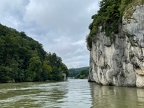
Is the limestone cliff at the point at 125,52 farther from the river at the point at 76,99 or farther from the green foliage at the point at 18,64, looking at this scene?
the green foliage at the point at 18,64

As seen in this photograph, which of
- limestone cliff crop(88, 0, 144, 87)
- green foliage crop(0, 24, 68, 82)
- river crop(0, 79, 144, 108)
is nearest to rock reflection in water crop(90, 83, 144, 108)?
river crop(0, 79, 144, 108)

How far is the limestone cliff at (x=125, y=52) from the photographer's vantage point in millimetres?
31653

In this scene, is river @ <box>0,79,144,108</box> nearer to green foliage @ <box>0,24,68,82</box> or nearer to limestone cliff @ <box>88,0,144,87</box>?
limestone cliff @ <box>88,0,144,87</box>

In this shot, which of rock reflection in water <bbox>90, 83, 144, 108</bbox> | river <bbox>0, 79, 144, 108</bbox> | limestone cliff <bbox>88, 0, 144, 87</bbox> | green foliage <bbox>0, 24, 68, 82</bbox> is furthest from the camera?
green foliage <bbox>0, 24, 68, 82</bbox>

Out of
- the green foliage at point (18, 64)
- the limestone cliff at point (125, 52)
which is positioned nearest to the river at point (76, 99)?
the limestone cliff at point (125, 52)

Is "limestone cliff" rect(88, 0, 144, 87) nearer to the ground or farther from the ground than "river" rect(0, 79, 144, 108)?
farther from the ground

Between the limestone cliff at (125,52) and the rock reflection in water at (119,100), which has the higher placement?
the limestone cliff at (125,52)

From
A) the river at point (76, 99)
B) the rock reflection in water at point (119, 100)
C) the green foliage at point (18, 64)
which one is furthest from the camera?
the green foliage at point (18, 64)

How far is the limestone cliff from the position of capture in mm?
31653

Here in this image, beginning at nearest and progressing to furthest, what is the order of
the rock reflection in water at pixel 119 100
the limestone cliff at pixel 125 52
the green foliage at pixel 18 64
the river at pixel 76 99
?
1. the rock reflection in water at pixel 119 100
2. the river at pixel 76 99
3. the limestone cliff at pixel 125 52
4. the green foliage at pixel 18 64

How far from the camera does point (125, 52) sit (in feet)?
126

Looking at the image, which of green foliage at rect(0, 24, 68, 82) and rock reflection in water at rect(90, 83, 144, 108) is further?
green foliage at rect(0, 24, 68, 82)

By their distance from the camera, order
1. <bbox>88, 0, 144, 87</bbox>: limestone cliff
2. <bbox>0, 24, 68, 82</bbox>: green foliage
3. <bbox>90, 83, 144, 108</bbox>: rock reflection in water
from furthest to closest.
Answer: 1. <bbox>0, 24, 68, 82</bbox>: green foliage
2. <bbox>88, 0, 144, 87</bbox>: limestone cliff
3. <bbox>90, 83, 144, 108</bbox>: rock reflection in water

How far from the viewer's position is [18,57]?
325ft
